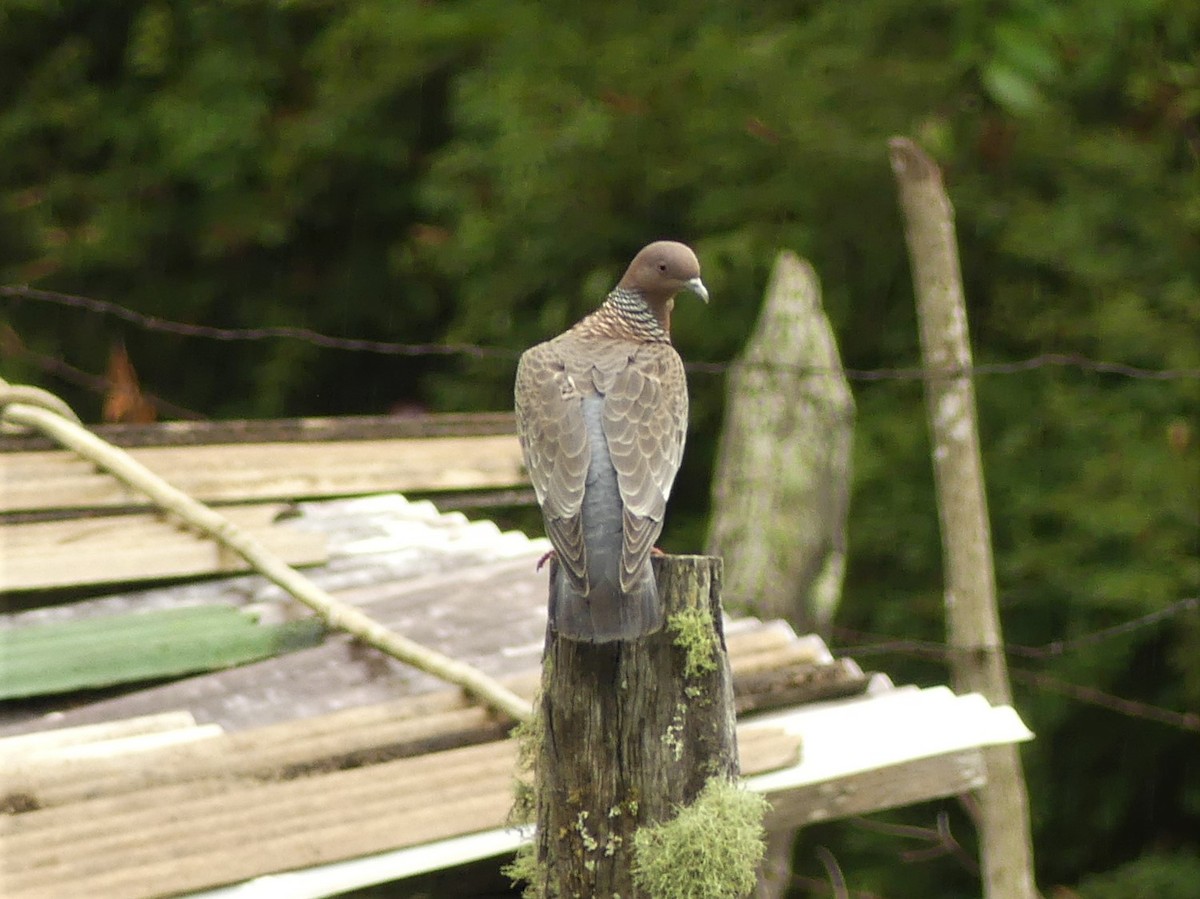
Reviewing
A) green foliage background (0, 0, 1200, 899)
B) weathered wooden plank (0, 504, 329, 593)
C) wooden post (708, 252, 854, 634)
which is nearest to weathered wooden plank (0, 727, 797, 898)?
weathered wooden plank (0, 504, 329, 593)

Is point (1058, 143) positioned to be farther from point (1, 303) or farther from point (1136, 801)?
point (1, 303)

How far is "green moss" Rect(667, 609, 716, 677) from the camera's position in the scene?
2.00 metres

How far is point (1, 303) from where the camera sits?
333 inches

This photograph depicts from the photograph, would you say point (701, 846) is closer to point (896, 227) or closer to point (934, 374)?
point (934, 374)

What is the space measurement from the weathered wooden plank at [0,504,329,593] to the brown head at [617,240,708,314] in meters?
0.99

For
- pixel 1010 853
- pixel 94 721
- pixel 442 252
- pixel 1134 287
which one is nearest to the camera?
pixel 94 721

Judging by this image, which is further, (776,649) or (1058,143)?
(1058,143)

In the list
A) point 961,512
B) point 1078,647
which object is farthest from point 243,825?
point 1078,647

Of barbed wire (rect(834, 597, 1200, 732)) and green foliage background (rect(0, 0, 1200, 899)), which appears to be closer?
barbed wire (rect(834, 597, 1200, 732))

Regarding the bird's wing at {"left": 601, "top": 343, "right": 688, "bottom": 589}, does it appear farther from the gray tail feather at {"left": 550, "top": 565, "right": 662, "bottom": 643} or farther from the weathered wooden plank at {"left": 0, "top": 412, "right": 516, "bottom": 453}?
the weathered wooden plank at {"left": 0, "top": 412, "right": 516, "bottom": 453}

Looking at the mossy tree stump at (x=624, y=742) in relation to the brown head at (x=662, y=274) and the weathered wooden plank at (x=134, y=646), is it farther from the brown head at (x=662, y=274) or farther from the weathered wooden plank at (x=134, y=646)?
the brown head at (x=662, y=274)

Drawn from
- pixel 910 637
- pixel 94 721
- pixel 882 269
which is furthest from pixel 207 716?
pixel 882 269

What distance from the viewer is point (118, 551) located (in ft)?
11.0

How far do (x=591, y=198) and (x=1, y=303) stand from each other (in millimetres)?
4006
